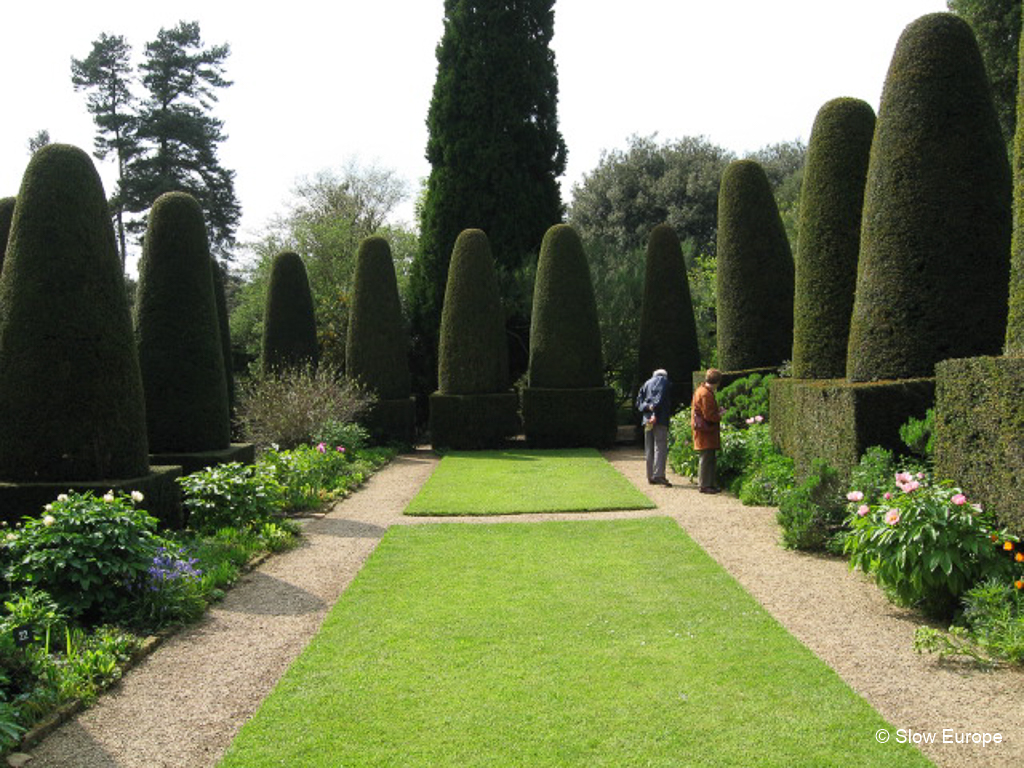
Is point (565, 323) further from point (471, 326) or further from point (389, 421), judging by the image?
point (389, 421)

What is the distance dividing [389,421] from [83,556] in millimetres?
13542

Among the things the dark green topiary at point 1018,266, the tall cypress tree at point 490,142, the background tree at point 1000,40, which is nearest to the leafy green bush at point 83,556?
the dark green topiary at point 1018,266

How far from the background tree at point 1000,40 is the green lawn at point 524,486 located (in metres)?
14.2

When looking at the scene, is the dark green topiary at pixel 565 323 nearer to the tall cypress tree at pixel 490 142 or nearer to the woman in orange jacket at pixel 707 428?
the tall cypress tree at pixel 490 142

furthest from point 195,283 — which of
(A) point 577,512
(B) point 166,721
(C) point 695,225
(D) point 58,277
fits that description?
(C) point 695,225

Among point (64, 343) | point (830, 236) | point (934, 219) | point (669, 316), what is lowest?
point (64, 343)

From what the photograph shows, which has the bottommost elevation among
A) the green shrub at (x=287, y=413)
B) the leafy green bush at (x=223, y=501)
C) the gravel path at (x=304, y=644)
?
the gravel path at (x=304, y=644)

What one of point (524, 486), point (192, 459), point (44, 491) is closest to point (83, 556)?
point (44, 491)

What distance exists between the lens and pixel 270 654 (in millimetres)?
5629

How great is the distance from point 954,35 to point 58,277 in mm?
8962

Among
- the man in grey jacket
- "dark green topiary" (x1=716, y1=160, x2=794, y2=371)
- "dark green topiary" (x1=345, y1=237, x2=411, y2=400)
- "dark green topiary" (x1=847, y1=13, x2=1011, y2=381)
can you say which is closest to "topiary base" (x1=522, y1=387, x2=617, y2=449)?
"dark green topiary" (x1=345, y1=237, x2=411, y2=400)

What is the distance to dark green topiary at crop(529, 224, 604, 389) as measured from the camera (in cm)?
1881

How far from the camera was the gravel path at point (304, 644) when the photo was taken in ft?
13.9

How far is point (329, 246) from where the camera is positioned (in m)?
31.1
